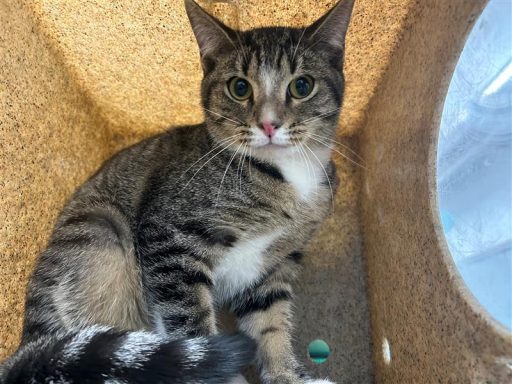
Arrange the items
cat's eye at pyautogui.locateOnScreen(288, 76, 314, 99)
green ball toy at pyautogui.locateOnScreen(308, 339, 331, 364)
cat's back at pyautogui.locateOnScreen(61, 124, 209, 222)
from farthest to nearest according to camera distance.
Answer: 1. green ball toy at pyautogui.locateOnScreen(308, 339, 331, 364)
2. cat's back at pyautogui.locateOnScreen(61, 124, 209, 222)
3. cat's eye at pyautogui.locateOnScreen(288, 76, 314, 99)

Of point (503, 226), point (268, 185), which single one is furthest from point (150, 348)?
point (503, 226)

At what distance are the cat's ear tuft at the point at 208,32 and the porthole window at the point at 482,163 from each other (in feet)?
2.27

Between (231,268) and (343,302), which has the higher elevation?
(231,268)

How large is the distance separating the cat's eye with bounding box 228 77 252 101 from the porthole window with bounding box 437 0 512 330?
570mm

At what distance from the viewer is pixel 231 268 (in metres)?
1.67

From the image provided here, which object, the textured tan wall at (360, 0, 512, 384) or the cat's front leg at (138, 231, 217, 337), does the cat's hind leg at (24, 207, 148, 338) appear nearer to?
the cat's front leg at (138, 231, 217, 337)

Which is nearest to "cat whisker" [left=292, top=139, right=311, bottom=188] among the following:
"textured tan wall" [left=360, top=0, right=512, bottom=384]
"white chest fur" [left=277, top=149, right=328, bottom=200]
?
"white chest fur" [left=277, top=149, right=328, bottom=200]

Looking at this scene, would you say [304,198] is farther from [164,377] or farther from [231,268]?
[164,377]

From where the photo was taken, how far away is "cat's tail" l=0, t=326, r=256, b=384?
1.18m

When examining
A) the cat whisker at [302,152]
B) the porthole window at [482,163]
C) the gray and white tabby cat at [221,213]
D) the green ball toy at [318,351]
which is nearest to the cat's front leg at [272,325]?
the gray and white tabby cat at [221,213]

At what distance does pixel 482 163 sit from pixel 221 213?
26.8 inches

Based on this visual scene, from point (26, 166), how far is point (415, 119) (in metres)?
1.12

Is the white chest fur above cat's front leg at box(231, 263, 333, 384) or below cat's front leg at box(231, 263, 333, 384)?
above

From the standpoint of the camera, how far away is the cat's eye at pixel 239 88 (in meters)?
1.62
